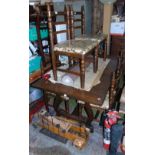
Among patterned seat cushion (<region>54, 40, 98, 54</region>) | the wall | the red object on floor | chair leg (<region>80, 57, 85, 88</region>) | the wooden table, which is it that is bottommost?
the red object on floor

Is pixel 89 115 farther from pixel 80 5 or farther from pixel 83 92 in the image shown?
pixel 80 5

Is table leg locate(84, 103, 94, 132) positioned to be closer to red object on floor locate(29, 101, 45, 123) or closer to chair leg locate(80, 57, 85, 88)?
chair leg locate(80, 57, 85, 88)

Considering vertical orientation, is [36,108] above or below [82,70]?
below

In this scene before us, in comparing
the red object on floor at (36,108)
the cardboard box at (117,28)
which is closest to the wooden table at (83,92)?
the red object on floor at (36,108)

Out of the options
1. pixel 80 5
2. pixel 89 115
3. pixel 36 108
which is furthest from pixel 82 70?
pixel 80 5

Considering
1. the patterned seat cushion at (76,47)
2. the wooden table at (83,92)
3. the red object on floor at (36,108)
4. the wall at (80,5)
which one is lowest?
the red object on floor at (36,108)

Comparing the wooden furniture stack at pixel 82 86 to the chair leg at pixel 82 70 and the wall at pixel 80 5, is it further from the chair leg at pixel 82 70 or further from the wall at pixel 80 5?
the wall at pixel 80 5

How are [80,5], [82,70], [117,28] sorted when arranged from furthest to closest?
[117,28]
[80,5]
[82,70]

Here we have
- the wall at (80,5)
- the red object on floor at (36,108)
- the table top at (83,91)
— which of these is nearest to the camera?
the table top at (83,91)

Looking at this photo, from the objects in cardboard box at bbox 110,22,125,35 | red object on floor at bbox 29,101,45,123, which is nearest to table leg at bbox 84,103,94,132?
red object on floor at bbox 29,101,45,123
